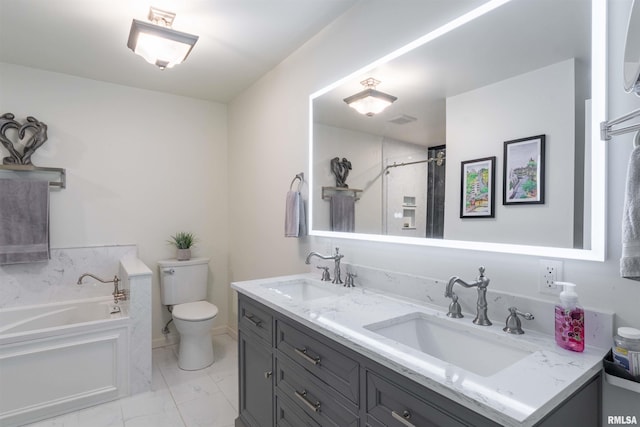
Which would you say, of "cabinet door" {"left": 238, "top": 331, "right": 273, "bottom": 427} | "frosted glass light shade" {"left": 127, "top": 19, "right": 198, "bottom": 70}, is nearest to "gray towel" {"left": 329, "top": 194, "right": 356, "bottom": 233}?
"cabinet door" {"left": 238, "top": 331, "right": 273, "bottom": 427}

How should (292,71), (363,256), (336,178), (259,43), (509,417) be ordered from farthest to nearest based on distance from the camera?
(292,71) < (259,43) < (336,178) < (363,256) < (509,417)

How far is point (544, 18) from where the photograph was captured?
46.8 inches

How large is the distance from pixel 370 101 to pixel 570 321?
1.42 metres

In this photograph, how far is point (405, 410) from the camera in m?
0.95

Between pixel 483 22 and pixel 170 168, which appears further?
pixel 170 168

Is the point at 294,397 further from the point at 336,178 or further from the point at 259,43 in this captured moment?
the point at 259,43

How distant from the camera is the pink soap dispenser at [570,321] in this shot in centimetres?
100

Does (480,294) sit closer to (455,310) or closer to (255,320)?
(455,310)

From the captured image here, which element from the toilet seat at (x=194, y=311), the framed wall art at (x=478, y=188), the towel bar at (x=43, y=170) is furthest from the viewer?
the toilet seat at (x=194, y=311)

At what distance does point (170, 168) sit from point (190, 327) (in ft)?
5.29

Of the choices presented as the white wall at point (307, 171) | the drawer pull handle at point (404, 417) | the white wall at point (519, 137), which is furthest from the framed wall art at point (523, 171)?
the drawer pull handle at point (404, 417)

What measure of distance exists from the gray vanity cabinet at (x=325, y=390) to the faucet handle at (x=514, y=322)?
0.78 ft

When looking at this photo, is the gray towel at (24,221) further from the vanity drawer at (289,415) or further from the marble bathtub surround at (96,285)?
the vanity drawer at (289,415)

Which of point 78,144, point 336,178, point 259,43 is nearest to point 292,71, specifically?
point 259,43
